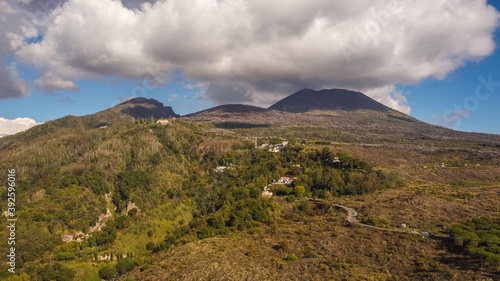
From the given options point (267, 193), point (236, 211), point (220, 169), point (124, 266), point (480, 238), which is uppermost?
point (220, 169)

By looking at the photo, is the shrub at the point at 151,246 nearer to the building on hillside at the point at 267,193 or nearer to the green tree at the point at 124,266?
the green tree at the point at 124,266

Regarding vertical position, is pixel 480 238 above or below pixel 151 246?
above

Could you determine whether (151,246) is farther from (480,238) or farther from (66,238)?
(480,238)

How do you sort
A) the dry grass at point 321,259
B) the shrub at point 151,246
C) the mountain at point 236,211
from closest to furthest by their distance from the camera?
the dry grass at point 321,259
the mountain at point 236,211
the shrub at point 151,246

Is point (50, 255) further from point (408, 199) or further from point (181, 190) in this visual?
→ point (408, 199)

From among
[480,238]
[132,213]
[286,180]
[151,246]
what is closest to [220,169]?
[286,180]

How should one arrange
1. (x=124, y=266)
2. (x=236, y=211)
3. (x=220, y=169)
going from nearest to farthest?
(x=124, y=266) < (x=236, y=211) < (x=220, y=169)

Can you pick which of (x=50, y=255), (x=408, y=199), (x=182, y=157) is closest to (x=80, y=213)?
(x=50, y=255)

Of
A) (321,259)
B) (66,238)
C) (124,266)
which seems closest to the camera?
(321,259)

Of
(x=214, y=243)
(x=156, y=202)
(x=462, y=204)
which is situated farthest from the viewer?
(x=156, y=202)

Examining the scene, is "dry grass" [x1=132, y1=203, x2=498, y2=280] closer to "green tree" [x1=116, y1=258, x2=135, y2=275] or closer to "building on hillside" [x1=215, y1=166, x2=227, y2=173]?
"green tree" [x1=116, y1=258, x2=135, y2=275]

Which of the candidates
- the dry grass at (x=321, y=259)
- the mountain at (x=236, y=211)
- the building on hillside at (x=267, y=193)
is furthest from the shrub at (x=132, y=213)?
the dry grass at (x=321, y=259)
